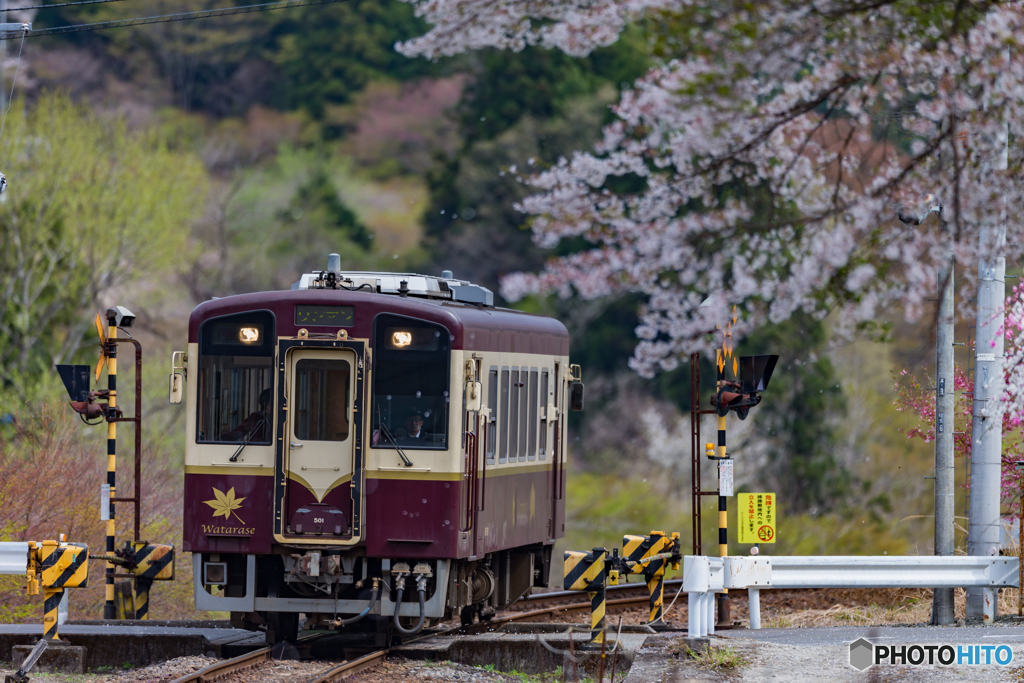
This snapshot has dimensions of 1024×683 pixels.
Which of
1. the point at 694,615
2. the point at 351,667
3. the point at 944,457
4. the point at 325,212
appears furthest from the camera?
the point at 325,212

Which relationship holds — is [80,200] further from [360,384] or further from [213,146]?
[213,146]

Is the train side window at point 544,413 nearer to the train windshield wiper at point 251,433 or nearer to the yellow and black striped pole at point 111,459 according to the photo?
the train windshield wiper at point 251,433

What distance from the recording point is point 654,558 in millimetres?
12273

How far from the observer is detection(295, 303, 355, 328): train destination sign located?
36.4ft

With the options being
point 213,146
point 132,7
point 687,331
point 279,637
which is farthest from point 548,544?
point 132,7

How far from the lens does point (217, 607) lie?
434 inches

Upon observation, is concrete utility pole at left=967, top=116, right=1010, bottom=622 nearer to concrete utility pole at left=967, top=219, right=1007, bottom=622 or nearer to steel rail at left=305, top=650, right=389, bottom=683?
concrete utility pole at left=967, top=219, right=1007, bottom=622

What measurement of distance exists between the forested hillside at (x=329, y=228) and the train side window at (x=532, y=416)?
5.67 meters

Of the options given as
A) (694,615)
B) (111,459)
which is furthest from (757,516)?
(111,459)

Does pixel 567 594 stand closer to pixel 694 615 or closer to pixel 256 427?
pixel 256 427

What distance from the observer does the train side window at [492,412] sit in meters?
11.8

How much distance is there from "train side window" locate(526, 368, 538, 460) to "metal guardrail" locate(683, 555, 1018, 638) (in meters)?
2.46

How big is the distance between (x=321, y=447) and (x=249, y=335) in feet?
3.54

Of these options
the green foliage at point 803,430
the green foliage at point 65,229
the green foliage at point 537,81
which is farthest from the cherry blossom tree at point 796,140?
the green foliage at point 537,81
